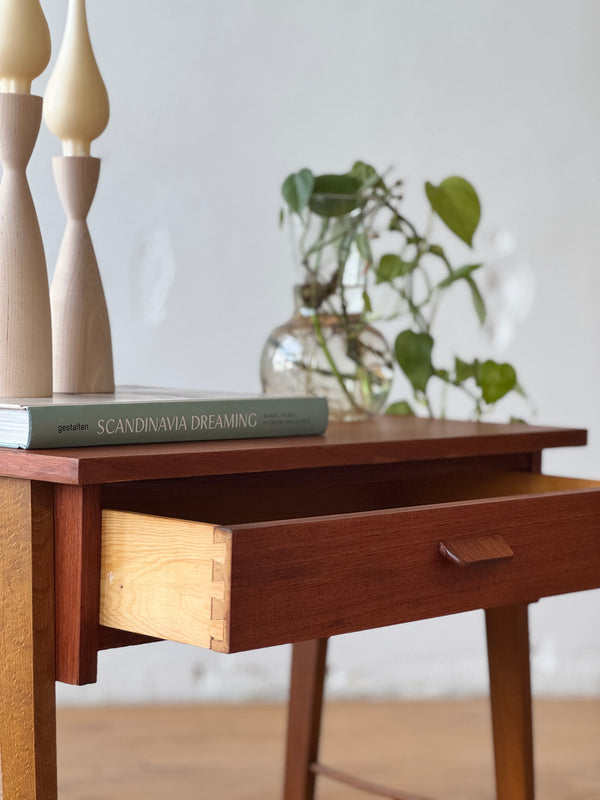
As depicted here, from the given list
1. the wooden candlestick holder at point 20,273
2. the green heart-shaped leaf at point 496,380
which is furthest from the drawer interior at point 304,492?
the green heart-shaped leaf at point 496,380

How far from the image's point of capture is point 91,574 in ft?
2.65

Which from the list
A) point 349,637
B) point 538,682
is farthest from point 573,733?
point 349,637

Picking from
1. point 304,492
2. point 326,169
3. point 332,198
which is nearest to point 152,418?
point 304,492

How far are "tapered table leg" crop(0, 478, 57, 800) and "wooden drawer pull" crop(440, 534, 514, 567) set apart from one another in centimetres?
29

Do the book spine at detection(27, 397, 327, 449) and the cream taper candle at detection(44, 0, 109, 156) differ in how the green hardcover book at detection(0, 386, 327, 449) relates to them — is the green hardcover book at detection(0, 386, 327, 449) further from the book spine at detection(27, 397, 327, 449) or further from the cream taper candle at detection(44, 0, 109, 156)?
the cream taper candle at detection(44, 0, 109, 156)

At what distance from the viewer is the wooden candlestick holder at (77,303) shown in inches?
42.5

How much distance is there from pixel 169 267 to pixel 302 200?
2.64 ft

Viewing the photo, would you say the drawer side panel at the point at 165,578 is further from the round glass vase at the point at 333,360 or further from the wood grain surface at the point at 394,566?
the round glass vase at the point at 333,360

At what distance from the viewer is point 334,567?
2.58ft

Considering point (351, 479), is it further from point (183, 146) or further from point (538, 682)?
point (538, 682)

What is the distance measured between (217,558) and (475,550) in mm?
249

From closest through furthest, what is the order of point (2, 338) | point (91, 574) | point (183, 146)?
1. point (91, 574)
2. point (2, 338)
3. point (183, 146)

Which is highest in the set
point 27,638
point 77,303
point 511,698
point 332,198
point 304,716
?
point 332,198

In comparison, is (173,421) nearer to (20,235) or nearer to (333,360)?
(20,235)
